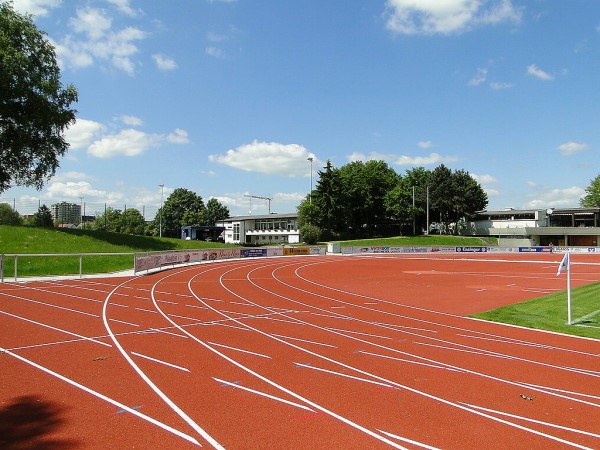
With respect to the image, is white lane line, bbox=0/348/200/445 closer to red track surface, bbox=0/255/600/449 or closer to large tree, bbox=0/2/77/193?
red track surface, bbox=0/255/600/449

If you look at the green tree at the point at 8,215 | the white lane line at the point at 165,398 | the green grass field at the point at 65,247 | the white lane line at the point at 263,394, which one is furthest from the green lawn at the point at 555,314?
the green tree at the point at 8,215

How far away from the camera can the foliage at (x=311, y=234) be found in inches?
2842

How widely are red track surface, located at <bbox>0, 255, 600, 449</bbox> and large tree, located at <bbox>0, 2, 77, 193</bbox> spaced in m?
24.1

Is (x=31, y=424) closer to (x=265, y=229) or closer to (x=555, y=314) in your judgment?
(x=555, y=314)

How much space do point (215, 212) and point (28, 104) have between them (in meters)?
82.3

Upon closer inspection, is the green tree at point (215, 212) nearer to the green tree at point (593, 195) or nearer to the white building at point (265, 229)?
the white building at point (265, 229)

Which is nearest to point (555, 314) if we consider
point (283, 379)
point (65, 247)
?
point (283, 379)

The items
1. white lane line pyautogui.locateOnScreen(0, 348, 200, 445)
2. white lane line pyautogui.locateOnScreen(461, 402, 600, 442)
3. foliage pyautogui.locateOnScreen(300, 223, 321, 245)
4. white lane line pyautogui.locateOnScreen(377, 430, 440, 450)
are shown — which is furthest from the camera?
foliage pyautogui.locateOnScreen(300, 223, 321, 245)

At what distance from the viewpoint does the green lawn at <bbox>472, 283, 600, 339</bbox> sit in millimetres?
13453

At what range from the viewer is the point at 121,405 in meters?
6.50

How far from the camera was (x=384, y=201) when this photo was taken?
82.5 m

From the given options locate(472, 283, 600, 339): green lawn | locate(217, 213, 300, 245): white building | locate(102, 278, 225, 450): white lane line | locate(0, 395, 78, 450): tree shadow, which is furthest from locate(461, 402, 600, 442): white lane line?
locate(217, 213, 300, 245): white building

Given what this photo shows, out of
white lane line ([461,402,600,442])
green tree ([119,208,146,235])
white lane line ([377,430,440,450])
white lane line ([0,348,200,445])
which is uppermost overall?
green tree ([119,208,146,235])

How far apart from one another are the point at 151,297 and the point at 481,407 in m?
15.0
